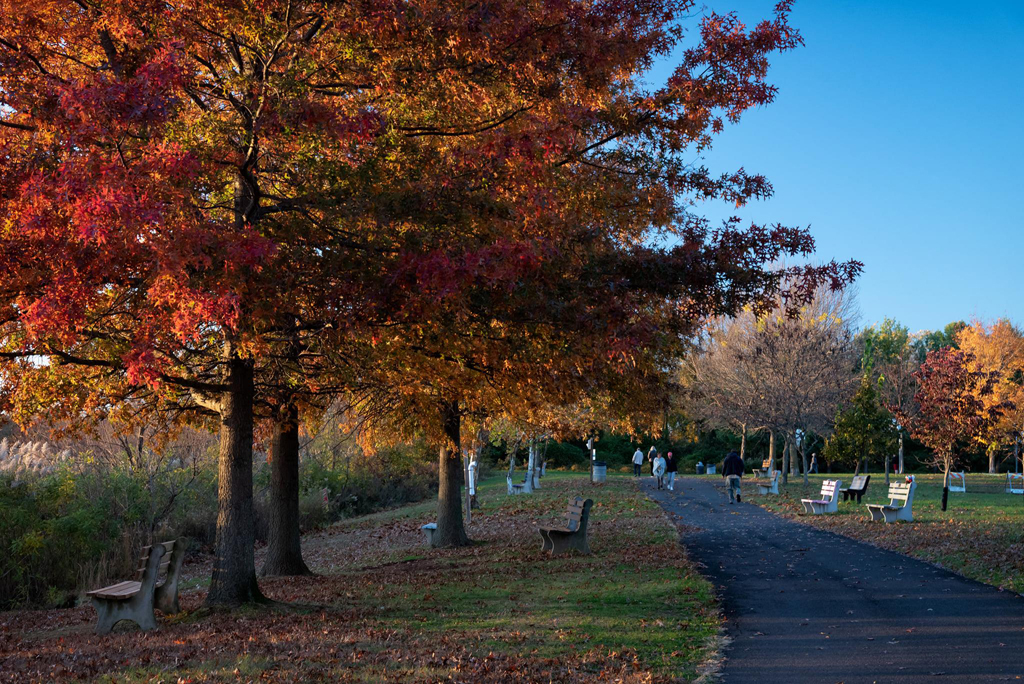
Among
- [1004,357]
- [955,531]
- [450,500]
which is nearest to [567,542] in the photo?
[450,500]

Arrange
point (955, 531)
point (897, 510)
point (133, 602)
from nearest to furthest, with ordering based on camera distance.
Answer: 1. point (133, 602)
2. point (955, 531)
3. point (897, 510)

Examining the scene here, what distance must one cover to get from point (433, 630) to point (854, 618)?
4.59 m

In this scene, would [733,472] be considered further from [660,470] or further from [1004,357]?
[1004,357]

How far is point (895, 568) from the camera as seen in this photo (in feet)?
43.8

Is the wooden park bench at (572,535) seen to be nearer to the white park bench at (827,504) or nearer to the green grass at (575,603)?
the green grass at (575,603)

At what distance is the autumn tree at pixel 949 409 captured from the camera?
25.4 meters

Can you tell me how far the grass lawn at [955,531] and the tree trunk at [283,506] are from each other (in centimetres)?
1106

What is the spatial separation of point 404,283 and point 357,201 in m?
1.05

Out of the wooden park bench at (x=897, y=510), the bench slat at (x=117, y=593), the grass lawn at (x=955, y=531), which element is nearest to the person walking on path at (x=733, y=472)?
the grass lawn at (x=955, y=531)

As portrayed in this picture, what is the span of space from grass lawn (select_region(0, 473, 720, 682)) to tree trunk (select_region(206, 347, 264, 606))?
0.41m

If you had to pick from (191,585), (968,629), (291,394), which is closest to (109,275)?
(291,394)

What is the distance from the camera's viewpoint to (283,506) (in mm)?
16219

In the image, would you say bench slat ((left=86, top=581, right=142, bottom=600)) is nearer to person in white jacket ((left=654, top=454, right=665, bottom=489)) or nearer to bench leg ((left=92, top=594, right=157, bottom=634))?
bench leg ((left=92, top=594, right=157, bottom=634))

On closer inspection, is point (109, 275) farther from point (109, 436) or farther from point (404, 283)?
point (109, 436)
